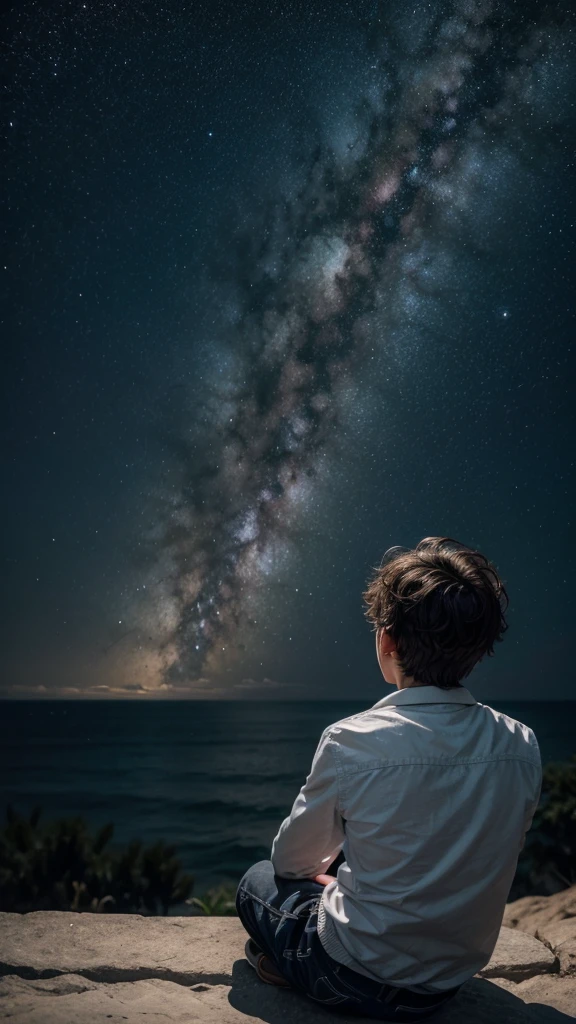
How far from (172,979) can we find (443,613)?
1.49m

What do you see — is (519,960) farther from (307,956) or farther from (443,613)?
(443,613)

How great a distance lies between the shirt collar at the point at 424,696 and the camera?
153 centimetres

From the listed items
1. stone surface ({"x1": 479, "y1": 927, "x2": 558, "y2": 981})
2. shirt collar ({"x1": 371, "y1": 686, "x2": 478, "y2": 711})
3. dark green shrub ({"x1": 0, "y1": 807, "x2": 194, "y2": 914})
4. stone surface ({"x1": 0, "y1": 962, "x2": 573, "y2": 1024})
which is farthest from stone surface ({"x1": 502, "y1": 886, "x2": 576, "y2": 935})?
dark green shrub ({"x1": 0, "y1": 807, "x2": 194, "y2": 914})

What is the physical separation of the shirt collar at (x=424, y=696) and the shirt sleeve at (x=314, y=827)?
0.17 meters

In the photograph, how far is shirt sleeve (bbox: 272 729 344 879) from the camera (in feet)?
5.00

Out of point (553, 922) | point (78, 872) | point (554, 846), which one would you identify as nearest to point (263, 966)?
point (553, 922)

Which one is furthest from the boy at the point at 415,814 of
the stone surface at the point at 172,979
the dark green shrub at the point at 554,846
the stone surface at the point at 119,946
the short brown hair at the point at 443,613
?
the dark green shrub at the point at 554,846

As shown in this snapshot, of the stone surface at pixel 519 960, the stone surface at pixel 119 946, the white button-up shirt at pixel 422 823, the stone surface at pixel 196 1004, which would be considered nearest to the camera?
the white button-up shirt at pixel 422 823

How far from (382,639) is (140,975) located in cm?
138

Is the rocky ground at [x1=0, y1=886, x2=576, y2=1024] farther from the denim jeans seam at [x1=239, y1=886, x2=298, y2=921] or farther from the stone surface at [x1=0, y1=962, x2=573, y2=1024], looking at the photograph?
the denim jeans seam at [x1=239, y1=886, x2=298, y2=921]

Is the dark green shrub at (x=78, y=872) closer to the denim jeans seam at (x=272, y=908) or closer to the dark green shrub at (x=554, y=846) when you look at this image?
the dark green shrub at (x=554, y=846)

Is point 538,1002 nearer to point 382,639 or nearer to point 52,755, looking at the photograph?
point 382,639

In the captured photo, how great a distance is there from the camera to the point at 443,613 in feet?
5.15

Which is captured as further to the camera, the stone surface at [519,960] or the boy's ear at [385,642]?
the stone surface at [519,960]
